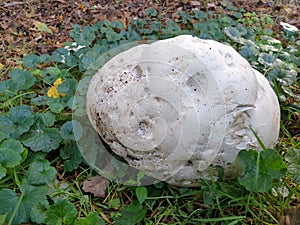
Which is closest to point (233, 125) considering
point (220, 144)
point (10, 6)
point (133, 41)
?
point (220, 144)

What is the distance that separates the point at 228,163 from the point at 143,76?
0.57 metres

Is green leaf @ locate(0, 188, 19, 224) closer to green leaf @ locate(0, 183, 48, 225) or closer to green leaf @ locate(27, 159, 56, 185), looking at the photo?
green leaf @ locate(0, 183, 48, 225)

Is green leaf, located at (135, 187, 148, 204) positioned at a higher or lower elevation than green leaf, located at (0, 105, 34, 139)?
lower

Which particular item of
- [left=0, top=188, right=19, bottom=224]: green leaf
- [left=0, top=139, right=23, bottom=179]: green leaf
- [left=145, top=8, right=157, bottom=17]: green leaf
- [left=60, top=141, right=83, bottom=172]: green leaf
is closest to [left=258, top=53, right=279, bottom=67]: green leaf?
[left=145, top=8, right=157, bottom=17]: green leaf

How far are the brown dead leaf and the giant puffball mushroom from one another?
0.22 metres

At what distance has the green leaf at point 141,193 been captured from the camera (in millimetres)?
2062

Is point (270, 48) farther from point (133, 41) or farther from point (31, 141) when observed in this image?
point (31, 141)

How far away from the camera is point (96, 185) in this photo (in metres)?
2.26

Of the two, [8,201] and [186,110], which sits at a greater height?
[186,110]

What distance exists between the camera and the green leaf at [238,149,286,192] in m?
1.92

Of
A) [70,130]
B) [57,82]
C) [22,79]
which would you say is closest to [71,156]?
[70,130]

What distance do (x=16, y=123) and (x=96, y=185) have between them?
548mm

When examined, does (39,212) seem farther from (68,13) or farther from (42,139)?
(68,13)

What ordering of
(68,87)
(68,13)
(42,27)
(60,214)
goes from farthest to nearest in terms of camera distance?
1. (68,13)
2. (42,27)
3. (68,87)
4. (60,214)
